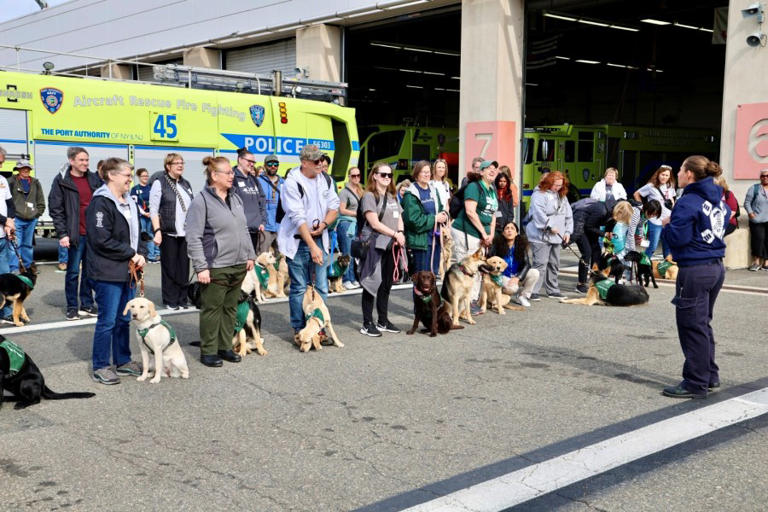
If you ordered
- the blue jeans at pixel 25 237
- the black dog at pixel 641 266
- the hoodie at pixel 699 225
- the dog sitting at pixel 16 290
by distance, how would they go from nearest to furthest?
the hoodie at pixel 699 225
the dog sitting at pixel 16 290
the blue jeans at pixel 25 237
the black dog at pixel 641 266

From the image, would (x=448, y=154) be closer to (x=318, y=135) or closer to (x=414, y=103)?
(x=318, y=135)

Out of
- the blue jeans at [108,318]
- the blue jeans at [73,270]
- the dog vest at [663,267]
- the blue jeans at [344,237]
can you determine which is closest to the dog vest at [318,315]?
the blue jeans at [108,318]

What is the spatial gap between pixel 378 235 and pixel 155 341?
2.71 metres

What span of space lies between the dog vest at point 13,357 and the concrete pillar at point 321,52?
18.0m

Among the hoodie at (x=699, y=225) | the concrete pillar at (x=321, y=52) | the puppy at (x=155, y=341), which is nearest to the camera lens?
the hoodie at (x=699, y=225)

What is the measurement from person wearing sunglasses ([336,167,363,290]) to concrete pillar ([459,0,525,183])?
8.28 meters

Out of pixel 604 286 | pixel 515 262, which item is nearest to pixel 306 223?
pixel 515 262

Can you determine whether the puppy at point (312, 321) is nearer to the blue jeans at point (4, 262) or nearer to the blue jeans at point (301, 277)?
the blue jeans at point (301, 277)

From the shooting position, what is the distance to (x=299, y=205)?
7406 mm

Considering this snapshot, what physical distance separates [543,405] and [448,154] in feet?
71.9

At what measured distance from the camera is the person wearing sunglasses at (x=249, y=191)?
9766mm

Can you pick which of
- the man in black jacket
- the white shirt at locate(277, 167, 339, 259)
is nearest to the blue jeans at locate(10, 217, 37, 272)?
the man in black jacket

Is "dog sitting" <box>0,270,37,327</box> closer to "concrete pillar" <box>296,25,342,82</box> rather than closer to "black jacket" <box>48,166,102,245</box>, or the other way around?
"black jacket" <box>48,166,102,245</box>

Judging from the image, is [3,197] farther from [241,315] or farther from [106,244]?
[241,315]
